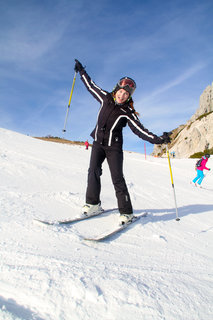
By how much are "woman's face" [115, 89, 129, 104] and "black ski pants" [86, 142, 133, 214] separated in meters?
0.92

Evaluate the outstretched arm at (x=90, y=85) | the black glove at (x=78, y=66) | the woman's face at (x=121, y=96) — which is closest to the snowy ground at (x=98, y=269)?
the woman's face at (x=121, y=96)

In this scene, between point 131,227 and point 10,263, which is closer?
point 10,263

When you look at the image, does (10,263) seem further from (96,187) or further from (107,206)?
(107,206)

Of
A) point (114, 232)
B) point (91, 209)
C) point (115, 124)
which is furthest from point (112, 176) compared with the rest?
point (114, 232)

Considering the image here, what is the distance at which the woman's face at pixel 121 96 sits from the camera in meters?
3.82

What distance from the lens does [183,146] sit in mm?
54750

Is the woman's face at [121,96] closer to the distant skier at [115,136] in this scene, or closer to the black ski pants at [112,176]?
the distant skier at [115,136]

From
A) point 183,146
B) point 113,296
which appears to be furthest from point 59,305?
point 183,146

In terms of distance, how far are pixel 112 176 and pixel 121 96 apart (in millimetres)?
1503

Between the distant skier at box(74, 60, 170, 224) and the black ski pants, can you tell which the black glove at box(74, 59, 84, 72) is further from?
the black ski pants

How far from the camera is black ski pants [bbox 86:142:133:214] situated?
12.0 feet

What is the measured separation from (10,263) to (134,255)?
1.31m

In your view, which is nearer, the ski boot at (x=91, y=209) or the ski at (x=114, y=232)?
the ski at (x=114, y=232)

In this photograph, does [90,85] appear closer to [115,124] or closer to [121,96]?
[121,96]
